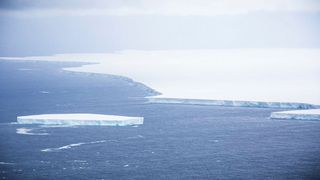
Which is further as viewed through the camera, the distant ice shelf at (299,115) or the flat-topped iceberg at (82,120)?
the distant ice shelf at (299,115)

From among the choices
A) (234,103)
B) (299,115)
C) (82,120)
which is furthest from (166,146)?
(234,103)

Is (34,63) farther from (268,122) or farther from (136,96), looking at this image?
(268,122)

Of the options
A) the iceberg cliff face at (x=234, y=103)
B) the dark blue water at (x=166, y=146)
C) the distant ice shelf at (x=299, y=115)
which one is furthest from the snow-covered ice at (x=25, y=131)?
the distant ice shelf at (x=299, y=115)

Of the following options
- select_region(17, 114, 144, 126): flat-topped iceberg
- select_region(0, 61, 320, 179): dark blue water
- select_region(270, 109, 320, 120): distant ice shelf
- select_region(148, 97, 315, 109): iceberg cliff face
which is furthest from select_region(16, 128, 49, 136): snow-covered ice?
select_region(270, 109, 320, 120): distant ice shelf

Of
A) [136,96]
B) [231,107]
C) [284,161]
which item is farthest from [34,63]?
[284,161]

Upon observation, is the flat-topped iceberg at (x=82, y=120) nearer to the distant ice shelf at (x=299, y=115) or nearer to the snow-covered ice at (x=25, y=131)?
the snow-covered ice at (x=25, y=131)

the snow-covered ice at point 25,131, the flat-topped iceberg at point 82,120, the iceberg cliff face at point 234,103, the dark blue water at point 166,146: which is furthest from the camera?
the iceberg cliff face at point 234,103

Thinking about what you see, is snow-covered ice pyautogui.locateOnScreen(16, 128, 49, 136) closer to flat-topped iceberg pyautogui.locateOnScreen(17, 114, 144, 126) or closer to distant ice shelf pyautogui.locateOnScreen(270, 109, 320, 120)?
flat-topped iceberg pyautogui.locateOnScreen(17, 114, 144, 126)
